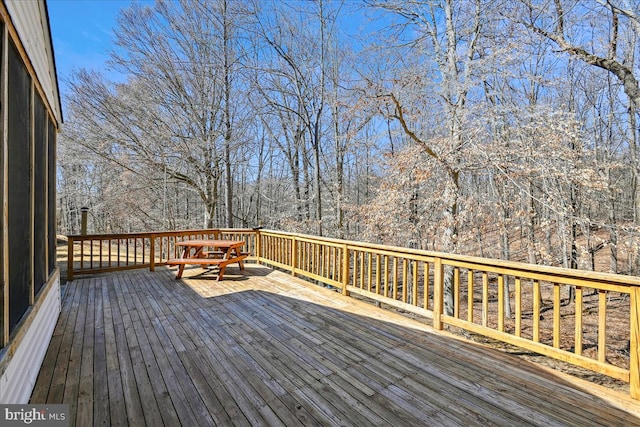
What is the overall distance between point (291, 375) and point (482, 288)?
166 inches

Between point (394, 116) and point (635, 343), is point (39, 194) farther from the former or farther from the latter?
point (394, 116)

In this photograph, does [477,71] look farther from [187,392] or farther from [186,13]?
[186,13]

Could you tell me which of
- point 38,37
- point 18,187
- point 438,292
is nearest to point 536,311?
point 438,292

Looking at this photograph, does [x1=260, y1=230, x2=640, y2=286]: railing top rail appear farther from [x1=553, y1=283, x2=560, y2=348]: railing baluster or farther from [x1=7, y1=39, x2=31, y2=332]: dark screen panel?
[x1=7, y1=39, x2=31, y2=332]: dark screen panel

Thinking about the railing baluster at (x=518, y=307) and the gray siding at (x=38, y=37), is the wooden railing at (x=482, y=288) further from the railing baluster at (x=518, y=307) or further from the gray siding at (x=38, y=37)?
the gray siding at (x=38, y=37)

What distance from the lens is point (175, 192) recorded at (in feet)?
37.8

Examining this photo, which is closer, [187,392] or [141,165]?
[187,392]

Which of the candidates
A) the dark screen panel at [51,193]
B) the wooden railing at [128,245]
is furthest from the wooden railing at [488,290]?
the dark screen panel at [51,193]

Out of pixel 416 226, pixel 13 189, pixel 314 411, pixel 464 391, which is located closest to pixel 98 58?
pixel 13 189

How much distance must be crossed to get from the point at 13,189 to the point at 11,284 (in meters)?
0.60

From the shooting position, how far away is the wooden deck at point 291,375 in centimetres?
182

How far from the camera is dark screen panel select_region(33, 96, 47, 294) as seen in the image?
249cm

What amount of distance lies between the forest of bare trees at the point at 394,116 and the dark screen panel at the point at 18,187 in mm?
5044

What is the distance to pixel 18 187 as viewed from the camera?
76.1 inches
